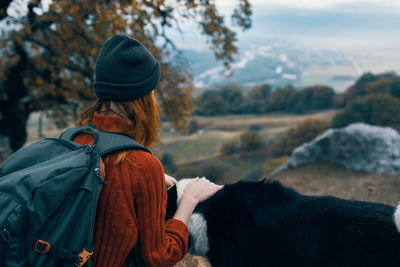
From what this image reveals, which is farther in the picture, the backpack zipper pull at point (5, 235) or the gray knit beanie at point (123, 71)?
the gray knit beanie at point (123, 71)

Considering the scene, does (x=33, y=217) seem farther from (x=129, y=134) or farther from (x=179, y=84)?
(x=179, y=84)

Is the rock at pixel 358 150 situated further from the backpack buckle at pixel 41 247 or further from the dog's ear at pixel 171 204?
the backpack buckle at pixel 41 247

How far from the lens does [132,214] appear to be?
162 centimetres

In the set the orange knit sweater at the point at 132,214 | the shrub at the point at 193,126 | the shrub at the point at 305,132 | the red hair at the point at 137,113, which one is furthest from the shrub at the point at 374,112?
the shrub at the point at 193,126

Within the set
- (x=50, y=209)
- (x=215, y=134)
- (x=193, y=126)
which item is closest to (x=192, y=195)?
(x=50, y=209)

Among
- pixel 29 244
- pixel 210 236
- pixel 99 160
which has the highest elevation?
pixel 99 160

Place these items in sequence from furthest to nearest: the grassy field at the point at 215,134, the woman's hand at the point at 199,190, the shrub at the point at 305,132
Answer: the grassy field at the point at 215,134 → the shrub at the point at 305,132 → the woman's hand at the point at 199,190

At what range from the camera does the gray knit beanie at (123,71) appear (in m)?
1.64

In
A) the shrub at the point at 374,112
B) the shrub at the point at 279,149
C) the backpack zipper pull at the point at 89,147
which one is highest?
the backpack zipper pull at the point at 89,147

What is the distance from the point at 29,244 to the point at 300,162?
11.2 meters

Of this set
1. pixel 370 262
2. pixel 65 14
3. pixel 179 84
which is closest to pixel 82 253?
pixel 370 262

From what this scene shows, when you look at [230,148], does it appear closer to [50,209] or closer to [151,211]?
[151,211]

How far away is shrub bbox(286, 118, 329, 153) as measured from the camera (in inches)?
926

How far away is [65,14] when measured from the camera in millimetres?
6891
